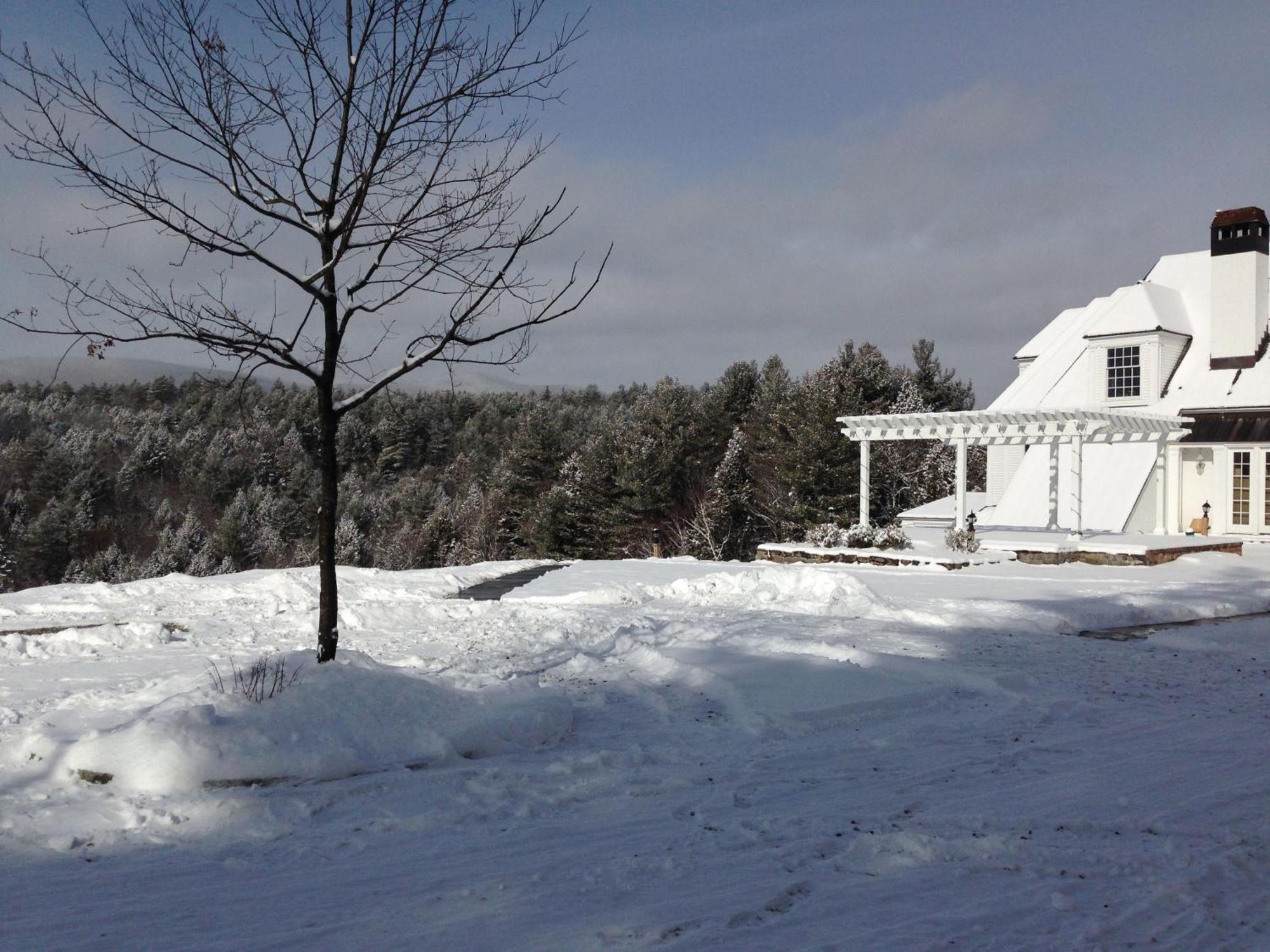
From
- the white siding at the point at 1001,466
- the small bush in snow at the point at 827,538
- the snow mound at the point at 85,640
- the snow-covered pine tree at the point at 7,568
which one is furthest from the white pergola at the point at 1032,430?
the snow-covered pine tree at the point at 7,568

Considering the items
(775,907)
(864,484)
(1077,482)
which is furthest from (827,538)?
(775,907)

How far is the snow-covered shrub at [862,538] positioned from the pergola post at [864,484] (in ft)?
3.45

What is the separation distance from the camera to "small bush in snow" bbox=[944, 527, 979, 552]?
19547 mm

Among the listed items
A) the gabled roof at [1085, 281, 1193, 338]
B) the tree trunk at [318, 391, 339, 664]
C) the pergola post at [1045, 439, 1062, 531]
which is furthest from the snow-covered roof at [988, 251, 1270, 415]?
the tree trunk at [318, 391, 339, 664]

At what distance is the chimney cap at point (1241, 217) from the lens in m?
23.5

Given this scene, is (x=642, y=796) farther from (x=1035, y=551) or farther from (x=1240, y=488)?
(x=1240, y=488)

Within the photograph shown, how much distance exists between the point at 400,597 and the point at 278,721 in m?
8.96

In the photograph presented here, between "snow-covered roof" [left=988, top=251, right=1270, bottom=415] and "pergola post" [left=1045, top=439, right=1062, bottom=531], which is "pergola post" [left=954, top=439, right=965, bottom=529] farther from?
"snow-covered roof" [left=988, top=251, right=1270, bottom=415]

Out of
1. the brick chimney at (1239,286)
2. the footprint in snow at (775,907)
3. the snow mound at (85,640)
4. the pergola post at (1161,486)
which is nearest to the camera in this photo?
the footprint in snow at (775,907)

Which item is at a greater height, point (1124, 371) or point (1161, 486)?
point (1124, 371)

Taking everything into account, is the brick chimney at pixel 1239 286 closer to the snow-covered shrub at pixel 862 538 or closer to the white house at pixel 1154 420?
the white house at pixel 1154 420

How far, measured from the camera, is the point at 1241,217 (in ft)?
77.6

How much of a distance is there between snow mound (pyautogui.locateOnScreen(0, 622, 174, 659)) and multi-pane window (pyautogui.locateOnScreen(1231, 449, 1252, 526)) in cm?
2296

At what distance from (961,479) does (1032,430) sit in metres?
2.20
